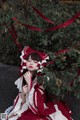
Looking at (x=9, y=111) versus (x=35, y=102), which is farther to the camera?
(x=9, y=111)

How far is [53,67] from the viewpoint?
3.30 metres

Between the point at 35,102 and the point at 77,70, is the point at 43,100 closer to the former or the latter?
the point at 35,102

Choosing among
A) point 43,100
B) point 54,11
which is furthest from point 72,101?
point 54,11

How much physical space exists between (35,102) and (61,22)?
82 cm

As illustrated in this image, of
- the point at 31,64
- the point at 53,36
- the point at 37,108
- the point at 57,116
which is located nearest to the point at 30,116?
the point at 37,108

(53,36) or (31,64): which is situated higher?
(53,36)

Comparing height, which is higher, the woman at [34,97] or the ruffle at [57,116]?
the woman at [34,97]

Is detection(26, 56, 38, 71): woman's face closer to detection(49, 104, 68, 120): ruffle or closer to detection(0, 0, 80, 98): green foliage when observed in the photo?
detection(0, 0, 80, 98): green foliage

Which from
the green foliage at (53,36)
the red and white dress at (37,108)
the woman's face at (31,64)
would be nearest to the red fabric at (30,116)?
the red and white dress at (37,108)

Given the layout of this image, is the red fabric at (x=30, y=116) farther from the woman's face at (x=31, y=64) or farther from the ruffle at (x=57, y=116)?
the woman's face at (x=31, y=64)

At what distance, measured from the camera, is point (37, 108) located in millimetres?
3152

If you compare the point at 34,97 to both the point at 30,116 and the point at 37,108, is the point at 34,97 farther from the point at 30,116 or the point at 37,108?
the point at 30,116

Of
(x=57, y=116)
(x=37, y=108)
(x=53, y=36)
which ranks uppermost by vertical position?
(x=53, y=36)

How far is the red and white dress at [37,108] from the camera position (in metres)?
3.15
